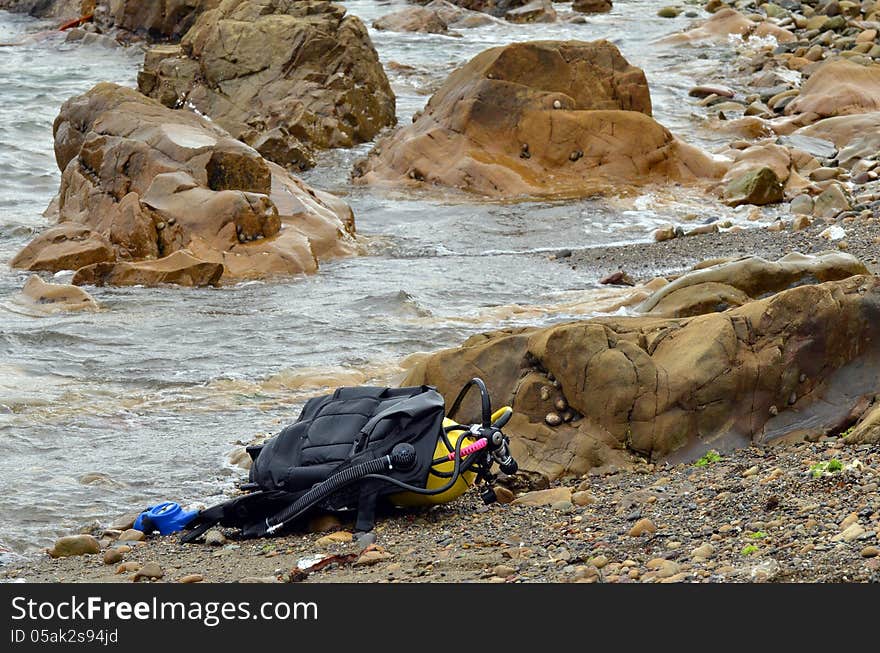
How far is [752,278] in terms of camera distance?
7.14m

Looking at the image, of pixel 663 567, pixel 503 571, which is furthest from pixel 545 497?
pixel 663 567

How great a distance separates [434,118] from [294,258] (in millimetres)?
4253

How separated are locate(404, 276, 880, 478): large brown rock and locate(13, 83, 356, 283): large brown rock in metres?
5.27

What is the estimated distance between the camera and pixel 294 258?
34.9 ft

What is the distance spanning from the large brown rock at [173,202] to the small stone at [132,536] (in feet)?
16.6

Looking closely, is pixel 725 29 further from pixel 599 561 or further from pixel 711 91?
pixel 599 561

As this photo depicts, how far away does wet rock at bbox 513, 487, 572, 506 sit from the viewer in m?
4.95

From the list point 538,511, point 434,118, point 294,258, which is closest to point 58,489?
point 538,511

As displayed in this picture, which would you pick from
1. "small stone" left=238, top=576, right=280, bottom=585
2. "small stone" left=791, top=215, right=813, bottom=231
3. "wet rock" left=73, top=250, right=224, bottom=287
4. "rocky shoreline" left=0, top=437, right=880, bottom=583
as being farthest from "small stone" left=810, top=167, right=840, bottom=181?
"small stone" left=238, top=576, right=280, bottom=585

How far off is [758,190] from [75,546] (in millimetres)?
8826

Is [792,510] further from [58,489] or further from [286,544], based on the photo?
[58,489]

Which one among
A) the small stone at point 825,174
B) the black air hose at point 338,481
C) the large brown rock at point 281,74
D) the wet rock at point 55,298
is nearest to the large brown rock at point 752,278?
the black air hose at point 338,481

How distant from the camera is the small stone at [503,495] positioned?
5070mm

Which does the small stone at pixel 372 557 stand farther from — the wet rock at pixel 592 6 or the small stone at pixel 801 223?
the wet rock at pixel 592 6
